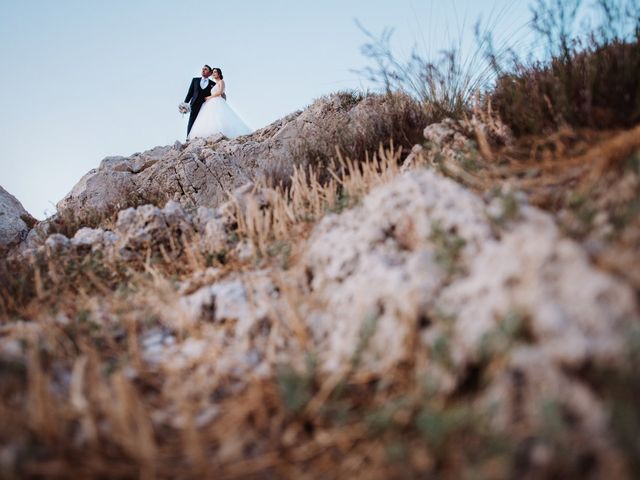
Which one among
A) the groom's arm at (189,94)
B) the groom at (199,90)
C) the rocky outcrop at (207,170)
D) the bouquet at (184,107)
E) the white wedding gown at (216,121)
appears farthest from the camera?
the bouquet at (184,107)

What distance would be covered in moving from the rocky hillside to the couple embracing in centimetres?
870

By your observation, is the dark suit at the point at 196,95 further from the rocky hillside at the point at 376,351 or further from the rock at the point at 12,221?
the rocky hillside at the point at 376,351

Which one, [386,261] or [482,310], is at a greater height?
[386,261]

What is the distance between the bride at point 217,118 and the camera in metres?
10.5

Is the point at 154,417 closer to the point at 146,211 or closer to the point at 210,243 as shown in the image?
the point at 210,243

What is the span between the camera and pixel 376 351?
136cm

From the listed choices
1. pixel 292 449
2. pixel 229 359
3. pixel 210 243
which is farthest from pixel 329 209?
pixel 292 449

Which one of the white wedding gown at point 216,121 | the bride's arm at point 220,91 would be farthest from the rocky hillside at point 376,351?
the bride's arm at point 220,91

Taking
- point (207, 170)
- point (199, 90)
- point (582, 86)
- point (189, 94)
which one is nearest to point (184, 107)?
point (189, 94)

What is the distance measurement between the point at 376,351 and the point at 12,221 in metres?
10.1

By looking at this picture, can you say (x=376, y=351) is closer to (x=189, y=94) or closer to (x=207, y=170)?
(x=207, y=170)

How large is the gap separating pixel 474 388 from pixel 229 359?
0.99 meters

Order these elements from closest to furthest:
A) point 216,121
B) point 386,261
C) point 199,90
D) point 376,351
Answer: point 376,351 < point 386,261 < point 216,121 < point 199,90

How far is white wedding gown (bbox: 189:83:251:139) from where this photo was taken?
10453 mm
